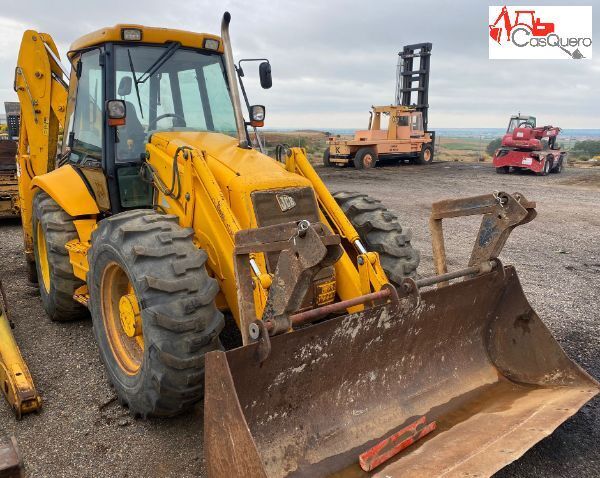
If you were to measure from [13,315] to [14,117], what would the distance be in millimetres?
5942

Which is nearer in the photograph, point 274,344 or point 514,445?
point 274,344

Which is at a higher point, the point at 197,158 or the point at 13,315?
the point at 197,158

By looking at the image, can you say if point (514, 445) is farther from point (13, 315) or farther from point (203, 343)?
point (13, 315)

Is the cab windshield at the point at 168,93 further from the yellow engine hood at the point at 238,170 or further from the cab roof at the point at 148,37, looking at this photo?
the yellow engine hood at the point at 238,170

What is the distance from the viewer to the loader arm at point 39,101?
5387 millimetres

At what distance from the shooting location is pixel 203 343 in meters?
3.03

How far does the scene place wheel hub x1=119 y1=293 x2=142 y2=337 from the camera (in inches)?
130

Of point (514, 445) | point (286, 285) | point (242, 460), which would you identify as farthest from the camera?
point (514, 445)

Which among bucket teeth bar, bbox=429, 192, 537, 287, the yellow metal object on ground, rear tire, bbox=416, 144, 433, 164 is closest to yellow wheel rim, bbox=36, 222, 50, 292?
the yellow metal object on ground

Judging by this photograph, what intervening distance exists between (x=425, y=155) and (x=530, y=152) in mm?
5668

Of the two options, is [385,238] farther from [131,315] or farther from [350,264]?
[131,315]

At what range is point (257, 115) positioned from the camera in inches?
189

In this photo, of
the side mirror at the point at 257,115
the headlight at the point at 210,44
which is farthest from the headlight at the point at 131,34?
the side mirror at the point at 257,115

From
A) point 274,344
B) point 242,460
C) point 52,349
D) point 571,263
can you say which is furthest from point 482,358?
point 571,263
